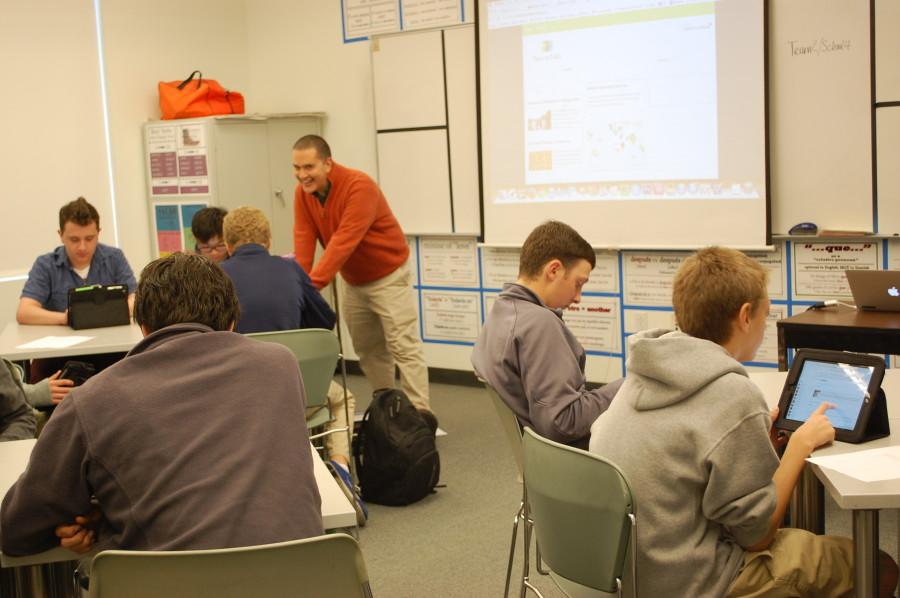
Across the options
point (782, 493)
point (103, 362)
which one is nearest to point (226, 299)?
point (782, 493)

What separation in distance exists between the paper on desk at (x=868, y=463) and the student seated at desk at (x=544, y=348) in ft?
1.99

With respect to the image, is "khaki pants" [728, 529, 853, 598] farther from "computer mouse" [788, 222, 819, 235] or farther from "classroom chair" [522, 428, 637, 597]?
"computer mouse" [788, 222, 819, 235]

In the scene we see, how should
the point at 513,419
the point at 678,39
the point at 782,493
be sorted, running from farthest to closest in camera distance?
the point at 678,39, the point at 513,419, the point at 782,493

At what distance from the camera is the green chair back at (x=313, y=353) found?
11.7ft

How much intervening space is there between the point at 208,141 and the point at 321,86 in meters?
0.97

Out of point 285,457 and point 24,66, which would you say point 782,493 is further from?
point 24,66

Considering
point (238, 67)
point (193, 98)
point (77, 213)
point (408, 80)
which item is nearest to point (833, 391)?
point (77, 213)

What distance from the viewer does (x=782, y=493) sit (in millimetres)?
1969

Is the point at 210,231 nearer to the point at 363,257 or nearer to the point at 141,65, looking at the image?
the point at 363,257

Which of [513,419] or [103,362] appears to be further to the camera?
[103,362]

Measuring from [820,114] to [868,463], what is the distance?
2874 mm

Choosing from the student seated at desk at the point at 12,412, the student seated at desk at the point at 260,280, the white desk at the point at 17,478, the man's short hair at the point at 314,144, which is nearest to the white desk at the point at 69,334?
the student seated at desk at the point at 260,280

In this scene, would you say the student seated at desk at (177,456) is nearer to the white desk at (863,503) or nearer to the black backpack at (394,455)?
the white desk at (863,503)

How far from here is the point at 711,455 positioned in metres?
1.81
